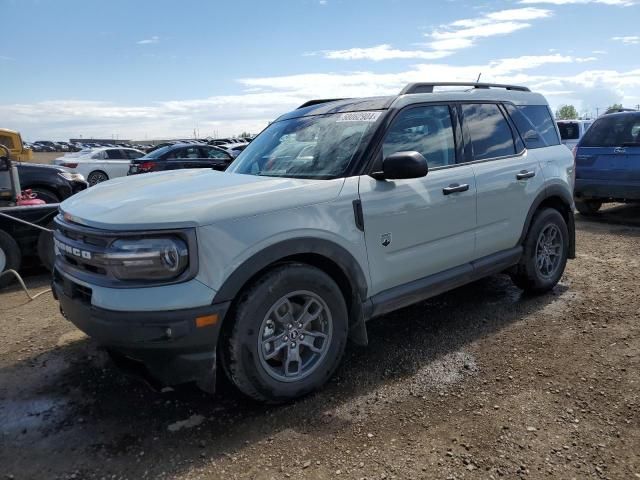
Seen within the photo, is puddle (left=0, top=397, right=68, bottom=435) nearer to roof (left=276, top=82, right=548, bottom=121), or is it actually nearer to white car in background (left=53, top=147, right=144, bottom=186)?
roof (left=276, top=82, right=548, bottom=121)

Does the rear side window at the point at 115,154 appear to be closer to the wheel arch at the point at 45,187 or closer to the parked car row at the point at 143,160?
the parked car row at the point at 143,160

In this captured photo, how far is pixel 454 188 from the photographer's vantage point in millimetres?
3822

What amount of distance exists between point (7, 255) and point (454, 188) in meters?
4.91

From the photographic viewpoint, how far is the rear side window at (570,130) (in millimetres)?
14938

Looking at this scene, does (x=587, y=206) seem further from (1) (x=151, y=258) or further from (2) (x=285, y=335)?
(1) (x=151, y=258)

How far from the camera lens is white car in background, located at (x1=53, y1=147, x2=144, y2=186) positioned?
16.6 metres

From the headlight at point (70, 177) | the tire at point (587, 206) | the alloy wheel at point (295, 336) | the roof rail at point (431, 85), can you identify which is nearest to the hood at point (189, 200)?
the alloy wheel at point (295, 336)

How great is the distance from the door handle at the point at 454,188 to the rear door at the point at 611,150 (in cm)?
573

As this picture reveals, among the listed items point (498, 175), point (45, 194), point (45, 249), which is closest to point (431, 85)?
point (498, 175)

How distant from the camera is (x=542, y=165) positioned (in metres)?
4.72

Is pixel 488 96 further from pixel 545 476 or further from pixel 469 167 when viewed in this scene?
pixel 545 476

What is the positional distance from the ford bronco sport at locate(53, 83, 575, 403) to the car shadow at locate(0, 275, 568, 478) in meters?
0.22

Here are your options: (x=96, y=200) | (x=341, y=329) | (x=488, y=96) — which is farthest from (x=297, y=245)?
(x=488, y=96)

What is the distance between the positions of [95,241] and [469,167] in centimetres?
276
